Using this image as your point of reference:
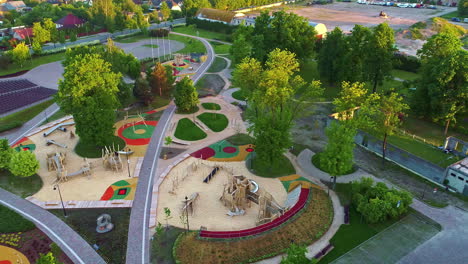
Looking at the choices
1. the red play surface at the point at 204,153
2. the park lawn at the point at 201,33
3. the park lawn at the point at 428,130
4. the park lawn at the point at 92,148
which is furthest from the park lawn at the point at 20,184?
the park lawn at the point at 201,33

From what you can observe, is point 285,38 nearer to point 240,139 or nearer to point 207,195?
point 240,139

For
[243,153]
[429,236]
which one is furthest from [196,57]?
[429,236]

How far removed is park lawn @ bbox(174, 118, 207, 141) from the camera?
61.6 metres

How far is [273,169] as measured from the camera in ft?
171

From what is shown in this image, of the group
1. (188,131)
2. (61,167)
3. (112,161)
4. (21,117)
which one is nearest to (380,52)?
(188,131)

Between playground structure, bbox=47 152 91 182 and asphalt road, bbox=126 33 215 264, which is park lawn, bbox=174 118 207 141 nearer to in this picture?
asphalt road, bbox=126 33 215 264

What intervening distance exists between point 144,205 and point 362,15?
157286mm

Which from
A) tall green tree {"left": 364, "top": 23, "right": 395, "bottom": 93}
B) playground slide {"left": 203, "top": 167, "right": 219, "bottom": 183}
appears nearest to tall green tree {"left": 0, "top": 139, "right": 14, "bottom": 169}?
playground slide {"left": 203, "top": 167, "right": 219, "bottom": 183}

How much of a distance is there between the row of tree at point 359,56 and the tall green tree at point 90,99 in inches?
1787

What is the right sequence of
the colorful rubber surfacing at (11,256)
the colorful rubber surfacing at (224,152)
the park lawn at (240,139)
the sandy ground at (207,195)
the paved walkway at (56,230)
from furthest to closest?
1. the park lawn at (240,139)
2. the colorful rubber surfacing at (224,152)
3. the sandy ground at (207,195)
4. the paved walkway at (56,230)
5. the colorful rubber surfacing at (11,256)

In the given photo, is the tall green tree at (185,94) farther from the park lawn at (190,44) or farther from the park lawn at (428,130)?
the park lawn at (190,44)

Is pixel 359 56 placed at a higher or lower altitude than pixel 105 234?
higher

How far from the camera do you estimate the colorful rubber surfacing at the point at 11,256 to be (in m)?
A: 36.5

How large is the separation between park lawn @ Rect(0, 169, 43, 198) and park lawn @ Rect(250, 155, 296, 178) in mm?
29775
